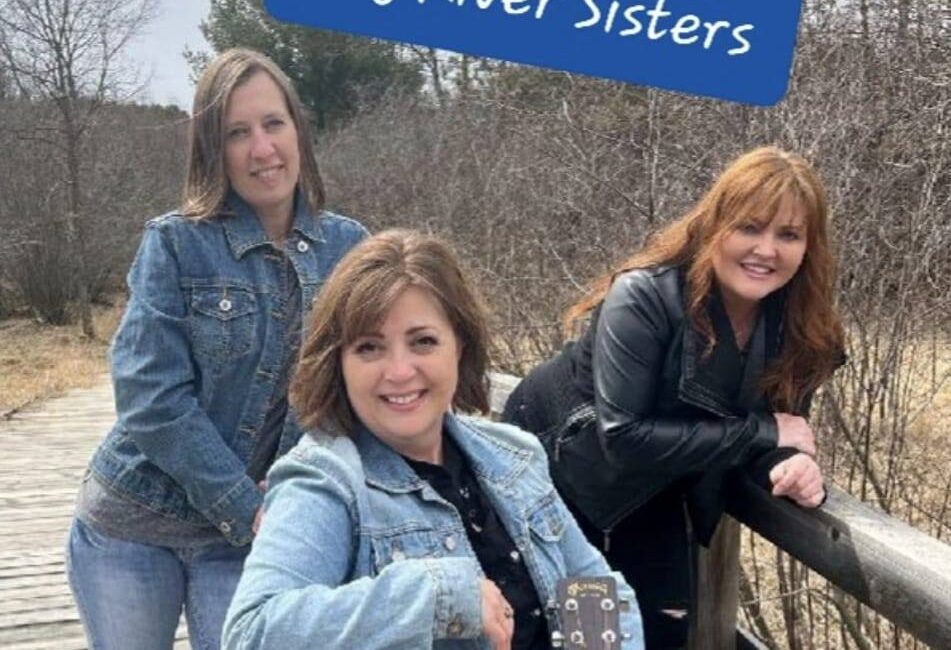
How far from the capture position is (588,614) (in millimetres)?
1633

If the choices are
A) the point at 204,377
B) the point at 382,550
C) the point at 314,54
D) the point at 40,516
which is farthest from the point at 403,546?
the point at 314,54

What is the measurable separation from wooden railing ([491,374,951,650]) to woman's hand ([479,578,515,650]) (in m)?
0.69

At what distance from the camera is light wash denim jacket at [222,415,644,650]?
1370 millimetres

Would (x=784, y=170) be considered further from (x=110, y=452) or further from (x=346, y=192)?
(x=346, y=192)

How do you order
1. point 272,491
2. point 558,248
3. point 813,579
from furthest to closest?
point 558,248, point 813,579, point 272,491

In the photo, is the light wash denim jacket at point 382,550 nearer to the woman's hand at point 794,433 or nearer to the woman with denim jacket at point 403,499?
the woman with denim jacket at point 403,499

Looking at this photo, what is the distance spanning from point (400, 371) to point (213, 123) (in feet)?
2.54

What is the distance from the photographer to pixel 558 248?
19.7 ft

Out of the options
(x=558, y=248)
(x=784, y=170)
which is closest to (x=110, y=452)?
(x=784, y=170)

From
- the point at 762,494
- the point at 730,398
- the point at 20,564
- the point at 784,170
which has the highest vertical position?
the point at 784,170

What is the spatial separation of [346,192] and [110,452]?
11979 mm

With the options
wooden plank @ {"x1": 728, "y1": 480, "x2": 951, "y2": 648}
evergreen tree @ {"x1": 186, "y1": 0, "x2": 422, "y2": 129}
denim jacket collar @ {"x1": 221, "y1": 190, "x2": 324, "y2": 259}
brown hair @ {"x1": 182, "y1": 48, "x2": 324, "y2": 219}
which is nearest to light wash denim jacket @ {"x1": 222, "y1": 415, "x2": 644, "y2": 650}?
wooden plank @ {"x1": 728, "y1": 480, "x2": 951, "y2": 648}

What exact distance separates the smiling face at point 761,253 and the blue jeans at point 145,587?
1.12 metres

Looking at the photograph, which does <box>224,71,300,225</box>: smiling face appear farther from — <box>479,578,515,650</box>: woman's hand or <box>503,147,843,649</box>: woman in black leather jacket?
<box>479,578,515,650</box>: woman's hand
